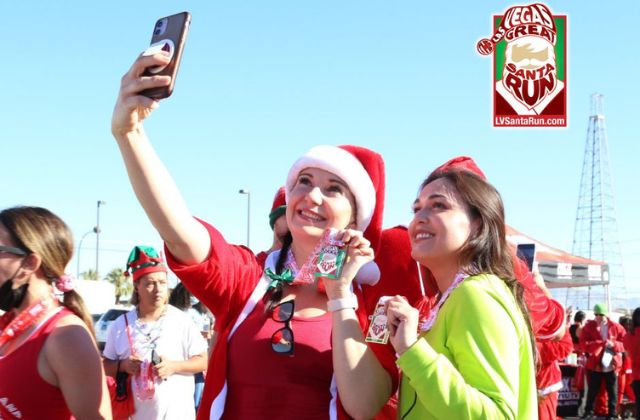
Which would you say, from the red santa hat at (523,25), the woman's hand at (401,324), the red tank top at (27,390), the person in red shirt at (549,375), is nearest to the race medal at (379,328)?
the woman's hand at (401,324)

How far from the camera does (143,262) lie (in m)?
5.58

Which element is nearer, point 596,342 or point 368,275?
point 368,275

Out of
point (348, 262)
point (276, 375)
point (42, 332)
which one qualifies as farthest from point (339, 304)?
point (42, 332)

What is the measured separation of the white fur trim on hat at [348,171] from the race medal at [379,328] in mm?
462

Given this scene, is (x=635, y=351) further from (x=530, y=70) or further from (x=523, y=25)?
(x=523, y=25)

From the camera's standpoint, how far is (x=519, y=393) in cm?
206

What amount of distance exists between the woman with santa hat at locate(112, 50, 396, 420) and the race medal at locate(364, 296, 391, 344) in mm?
37

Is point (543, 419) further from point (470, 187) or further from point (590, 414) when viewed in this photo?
point (590, 414)

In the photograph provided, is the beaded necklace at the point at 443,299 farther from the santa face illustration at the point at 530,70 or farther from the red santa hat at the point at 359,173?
the santa face illustration at the point at 530,70

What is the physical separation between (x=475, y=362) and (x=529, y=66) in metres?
7.44

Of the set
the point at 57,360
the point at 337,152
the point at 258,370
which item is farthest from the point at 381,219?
the point at 57,360

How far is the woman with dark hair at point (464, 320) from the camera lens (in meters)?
1.91

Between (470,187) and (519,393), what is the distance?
662 mm

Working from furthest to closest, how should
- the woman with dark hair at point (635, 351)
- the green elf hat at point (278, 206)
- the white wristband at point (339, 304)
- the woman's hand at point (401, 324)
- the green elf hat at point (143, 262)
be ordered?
the woman with dark hair at point (635, 351), the green elf hat at point (143, 262), the green elf hat at point (278, 206), the white wristband at point (339, 304), the woman's hand at point (401, 324)
